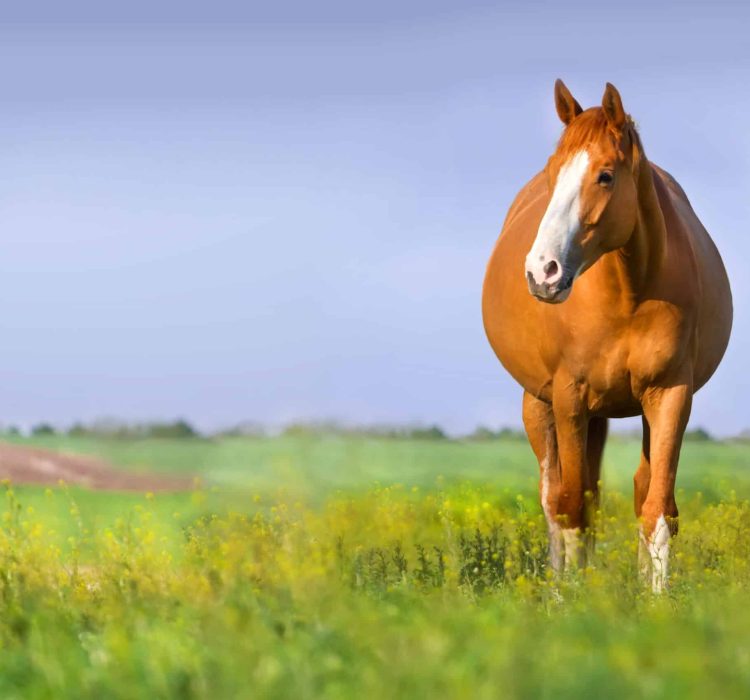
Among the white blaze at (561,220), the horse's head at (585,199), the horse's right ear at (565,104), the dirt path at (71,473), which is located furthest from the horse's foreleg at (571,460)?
the dirt path at (71,473)

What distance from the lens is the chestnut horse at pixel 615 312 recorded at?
7.38 metres

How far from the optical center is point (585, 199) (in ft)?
24.1

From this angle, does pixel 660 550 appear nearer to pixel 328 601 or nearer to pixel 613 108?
pixel 613 108

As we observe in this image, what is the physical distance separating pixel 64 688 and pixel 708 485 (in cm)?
1293

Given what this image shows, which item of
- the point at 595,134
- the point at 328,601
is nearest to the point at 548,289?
the point at 595,134

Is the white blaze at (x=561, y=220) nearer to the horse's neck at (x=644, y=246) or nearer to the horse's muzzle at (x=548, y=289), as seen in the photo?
the horse's muzzle at (x=548, y=289)

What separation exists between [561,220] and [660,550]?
222 cm

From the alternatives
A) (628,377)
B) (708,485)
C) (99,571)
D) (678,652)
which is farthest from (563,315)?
(708,485)

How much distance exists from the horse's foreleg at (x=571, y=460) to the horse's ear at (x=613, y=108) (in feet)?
5.68

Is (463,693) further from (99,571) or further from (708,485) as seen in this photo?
(708,485)

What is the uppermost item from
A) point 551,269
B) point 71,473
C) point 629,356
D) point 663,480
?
point 551,269

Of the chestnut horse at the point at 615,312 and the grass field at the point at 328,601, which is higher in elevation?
the chestnut horse at the point at 615,312

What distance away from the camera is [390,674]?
13.8 ft

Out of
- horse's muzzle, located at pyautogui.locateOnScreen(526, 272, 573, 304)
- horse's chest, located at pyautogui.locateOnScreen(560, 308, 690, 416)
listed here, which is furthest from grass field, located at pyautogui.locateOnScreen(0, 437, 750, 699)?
horse's muzzle, located at pyautogui.locateOnScreen(526, 272, 573, 304)
